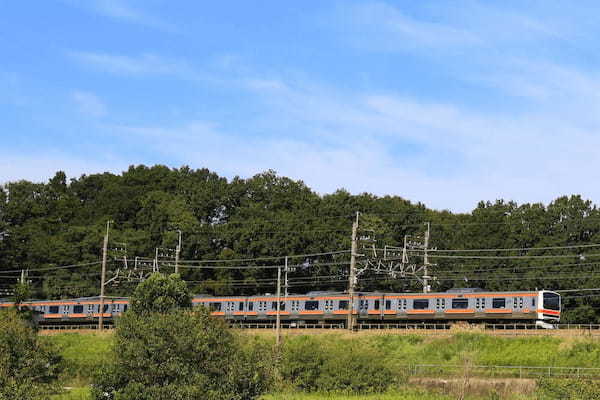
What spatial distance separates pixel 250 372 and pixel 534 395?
598 inches

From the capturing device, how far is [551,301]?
218 ft

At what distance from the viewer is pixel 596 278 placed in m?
77.1

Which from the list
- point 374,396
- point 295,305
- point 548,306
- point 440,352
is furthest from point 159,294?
point 548,306

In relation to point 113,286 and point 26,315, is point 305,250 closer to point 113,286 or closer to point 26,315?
point 113,286

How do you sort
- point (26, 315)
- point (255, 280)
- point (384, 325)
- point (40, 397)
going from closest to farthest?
point (40, 397), point (26, 315), point (384, 325), point (255, 280)

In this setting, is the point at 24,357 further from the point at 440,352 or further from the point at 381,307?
the point at 381,307

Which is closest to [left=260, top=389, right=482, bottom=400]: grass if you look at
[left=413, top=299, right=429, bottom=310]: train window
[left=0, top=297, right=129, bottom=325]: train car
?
[left=413, top=299, right=429, bottom=310]: train window

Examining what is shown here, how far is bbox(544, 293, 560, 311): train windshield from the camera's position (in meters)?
65.8

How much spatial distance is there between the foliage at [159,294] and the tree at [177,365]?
32.9 feet

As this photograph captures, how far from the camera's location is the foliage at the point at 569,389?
129ft

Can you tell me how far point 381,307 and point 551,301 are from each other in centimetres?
1282

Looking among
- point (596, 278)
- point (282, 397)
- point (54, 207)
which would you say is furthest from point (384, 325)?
point (54, 207)

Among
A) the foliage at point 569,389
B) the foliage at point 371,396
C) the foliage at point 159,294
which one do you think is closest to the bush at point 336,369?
the foliage at point 371,396

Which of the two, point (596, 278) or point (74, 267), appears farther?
point (74, 267)
